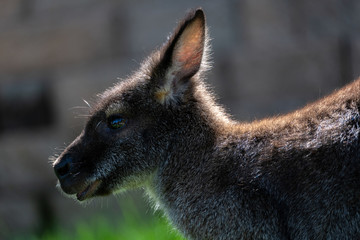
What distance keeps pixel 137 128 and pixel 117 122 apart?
0.14m

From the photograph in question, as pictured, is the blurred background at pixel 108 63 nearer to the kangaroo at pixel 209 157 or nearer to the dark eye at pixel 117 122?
the kangaroo at pixel 209 157

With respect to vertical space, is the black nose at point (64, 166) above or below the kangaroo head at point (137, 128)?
below

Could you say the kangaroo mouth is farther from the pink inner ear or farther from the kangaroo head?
the pink inner ear

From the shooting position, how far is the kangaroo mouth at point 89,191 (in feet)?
15.0

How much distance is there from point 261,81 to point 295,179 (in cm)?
319

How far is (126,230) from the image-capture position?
600cm

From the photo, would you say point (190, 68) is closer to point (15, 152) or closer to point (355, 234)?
point (355, 234)

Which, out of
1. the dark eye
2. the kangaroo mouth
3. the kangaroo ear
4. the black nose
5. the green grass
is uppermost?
the kangaroo ear

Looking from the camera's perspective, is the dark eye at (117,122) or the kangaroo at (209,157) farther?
the dark eye at (117,122)

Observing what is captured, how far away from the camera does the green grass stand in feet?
18.6

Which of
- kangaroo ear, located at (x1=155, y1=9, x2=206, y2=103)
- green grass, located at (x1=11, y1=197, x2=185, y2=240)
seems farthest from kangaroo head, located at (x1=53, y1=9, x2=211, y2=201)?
green grass, located at (x1=11, y1=197, x2=185, y2=240)

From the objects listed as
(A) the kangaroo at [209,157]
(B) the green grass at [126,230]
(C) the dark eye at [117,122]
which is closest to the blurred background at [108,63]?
(B) the green grass at [126,230]

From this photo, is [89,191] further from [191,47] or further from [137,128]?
[191,47]

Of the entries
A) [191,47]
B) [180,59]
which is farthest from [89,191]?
[191,47]
